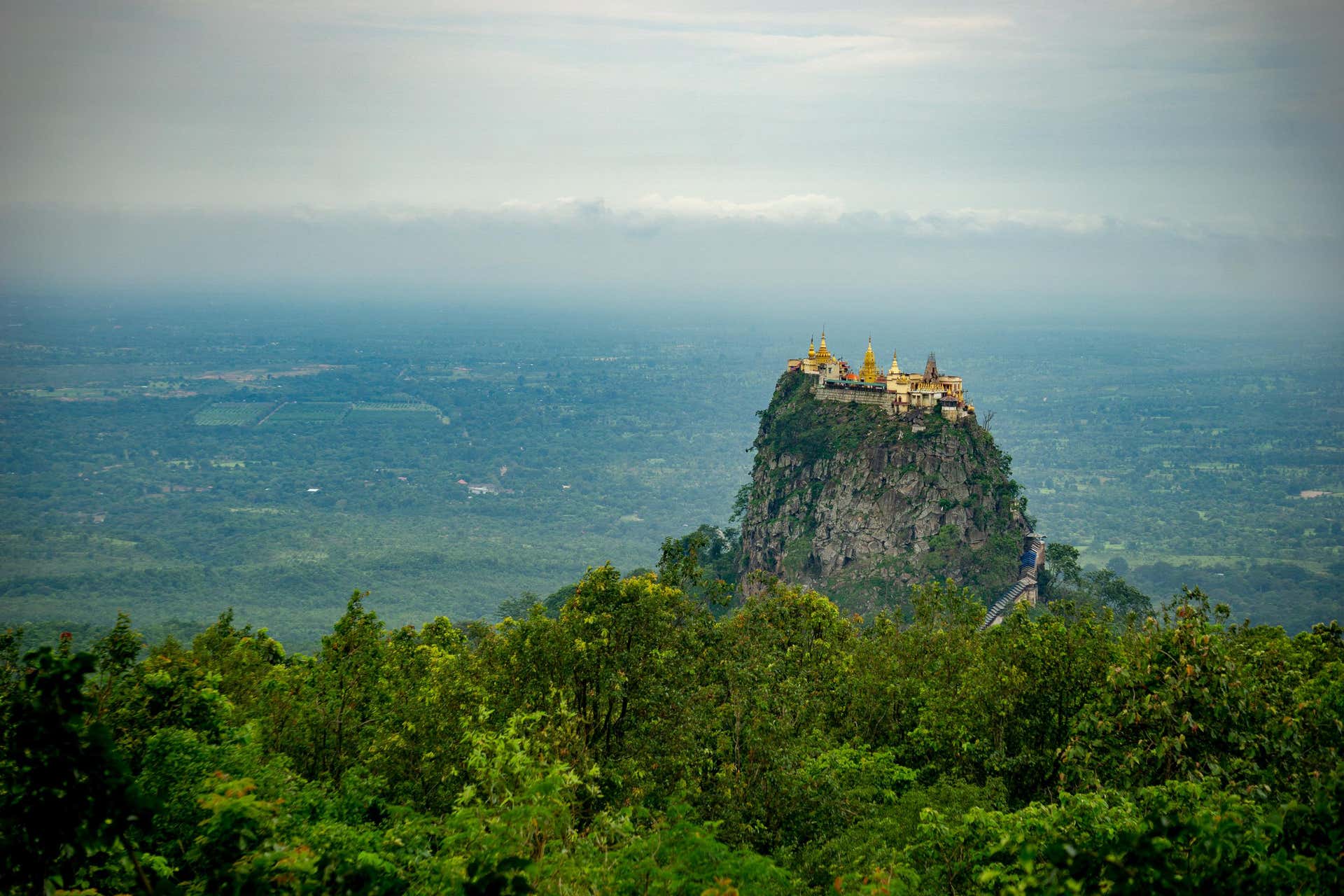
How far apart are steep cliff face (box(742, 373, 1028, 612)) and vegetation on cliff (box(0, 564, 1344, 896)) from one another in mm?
34813

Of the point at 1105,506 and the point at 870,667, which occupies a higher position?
the point at 870,667

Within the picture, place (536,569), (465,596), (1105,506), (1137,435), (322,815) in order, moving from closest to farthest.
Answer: (322,815) → (465,596) → (536,569) → (1105,506) → (1137,435)

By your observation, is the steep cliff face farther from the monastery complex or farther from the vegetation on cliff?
the vegetation on cliff

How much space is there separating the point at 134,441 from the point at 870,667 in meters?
189

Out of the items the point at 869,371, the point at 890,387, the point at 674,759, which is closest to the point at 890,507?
the point at 890,387

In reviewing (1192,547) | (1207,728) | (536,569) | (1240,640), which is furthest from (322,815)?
(1192,547)

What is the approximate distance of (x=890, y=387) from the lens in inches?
2479

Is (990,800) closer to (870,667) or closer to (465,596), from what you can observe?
(870,667)

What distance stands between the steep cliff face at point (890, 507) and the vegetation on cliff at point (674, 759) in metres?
34.8

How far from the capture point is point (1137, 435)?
199m

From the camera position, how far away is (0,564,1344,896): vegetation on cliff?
28.3 feet

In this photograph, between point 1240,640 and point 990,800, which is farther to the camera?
point 1240,640

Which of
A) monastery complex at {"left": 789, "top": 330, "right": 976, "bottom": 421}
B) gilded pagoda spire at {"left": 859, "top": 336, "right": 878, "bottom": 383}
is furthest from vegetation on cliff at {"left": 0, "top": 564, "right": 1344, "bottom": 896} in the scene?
gilded pagoda spire at {"left": 859, "top": 336, "right": 878, "bottom": 383}

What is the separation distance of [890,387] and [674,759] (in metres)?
49.0
